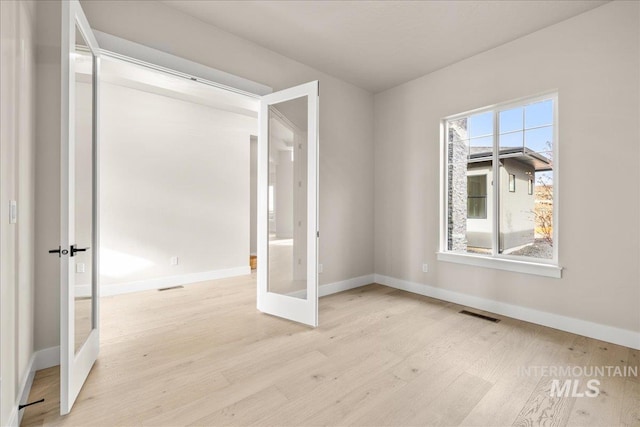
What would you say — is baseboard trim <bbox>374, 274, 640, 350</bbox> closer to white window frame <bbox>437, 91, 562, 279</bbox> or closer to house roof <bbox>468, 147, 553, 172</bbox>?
white window frame <bbox>437, 91, 562, 279</bbox>

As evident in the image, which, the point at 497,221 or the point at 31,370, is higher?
the point at 497,221

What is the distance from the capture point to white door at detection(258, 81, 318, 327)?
117 inches

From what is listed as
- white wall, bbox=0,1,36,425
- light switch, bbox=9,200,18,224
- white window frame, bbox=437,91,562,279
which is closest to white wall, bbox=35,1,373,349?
white wall, bbox=0,1,36,425

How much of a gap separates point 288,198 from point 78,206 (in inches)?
70.7

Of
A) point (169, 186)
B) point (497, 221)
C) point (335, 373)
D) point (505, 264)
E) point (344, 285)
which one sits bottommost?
point (335, 373)

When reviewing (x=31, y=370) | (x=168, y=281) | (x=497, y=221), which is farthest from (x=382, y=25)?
(x=168, y=281)

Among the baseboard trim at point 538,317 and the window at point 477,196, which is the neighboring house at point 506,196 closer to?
the window at point 477,196

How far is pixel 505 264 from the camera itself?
3.25m

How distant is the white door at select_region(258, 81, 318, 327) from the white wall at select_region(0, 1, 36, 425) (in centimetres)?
187

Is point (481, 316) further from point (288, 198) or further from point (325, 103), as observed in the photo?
point (325, 103)

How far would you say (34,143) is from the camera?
2135 millimetres

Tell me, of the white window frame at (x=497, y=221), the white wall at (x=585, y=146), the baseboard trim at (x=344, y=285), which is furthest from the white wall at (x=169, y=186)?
the white wall at (x=585, y=146)

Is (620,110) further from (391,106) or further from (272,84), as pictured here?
(272,84)

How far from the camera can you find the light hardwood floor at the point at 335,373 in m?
1.70
